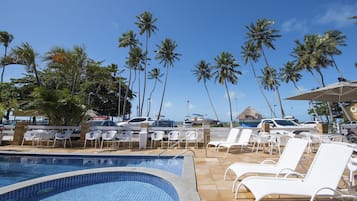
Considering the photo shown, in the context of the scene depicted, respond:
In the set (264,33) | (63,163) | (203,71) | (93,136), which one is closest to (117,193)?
(63,163)

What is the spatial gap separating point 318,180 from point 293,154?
3.30 feet

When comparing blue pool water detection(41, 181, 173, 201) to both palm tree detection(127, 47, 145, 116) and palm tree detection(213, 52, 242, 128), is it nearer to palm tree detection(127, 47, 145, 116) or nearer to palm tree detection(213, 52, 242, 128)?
palm tree detection(127, 47, 145, 116)

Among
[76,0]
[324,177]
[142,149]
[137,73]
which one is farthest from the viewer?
[137,73]

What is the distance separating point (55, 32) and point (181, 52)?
22.5 metres

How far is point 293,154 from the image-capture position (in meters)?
3.75

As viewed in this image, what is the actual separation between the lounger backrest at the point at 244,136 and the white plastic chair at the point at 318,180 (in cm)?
464

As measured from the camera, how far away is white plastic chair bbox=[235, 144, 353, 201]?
99.9 inches

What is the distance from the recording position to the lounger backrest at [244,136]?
753cm

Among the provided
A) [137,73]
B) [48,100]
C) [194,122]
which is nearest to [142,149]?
[48,100]

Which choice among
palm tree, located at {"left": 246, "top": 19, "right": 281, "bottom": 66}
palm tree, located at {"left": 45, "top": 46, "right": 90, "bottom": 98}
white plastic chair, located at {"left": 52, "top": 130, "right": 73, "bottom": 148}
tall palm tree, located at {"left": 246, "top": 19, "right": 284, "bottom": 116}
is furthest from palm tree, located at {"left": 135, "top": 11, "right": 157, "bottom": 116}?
white plastic chair, located at {"left": 52, "top": 130, "right": 73, "bottom": 148}

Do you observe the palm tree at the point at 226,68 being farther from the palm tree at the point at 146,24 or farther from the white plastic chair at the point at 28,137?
the white plastic chair at the point at 28,137

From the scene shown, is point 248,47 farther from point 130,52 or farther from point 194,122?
point 130,52

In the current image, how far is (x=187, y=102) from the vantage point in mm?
65125

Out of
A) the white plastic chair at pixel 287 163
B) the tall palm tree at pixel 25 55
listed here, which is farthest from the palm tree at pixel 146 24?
the white plastic chair at pixel 287 163
